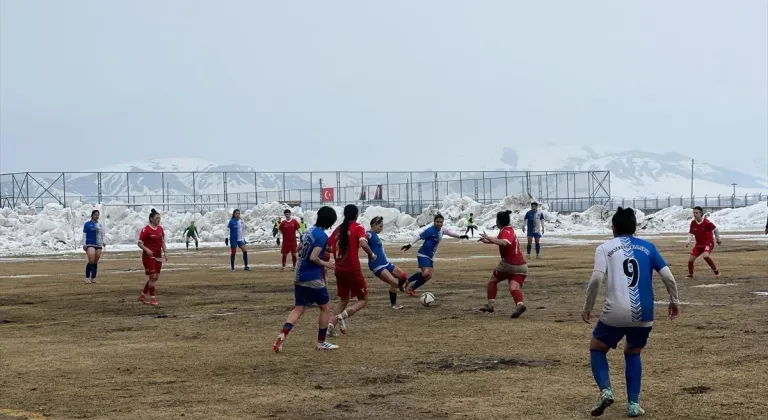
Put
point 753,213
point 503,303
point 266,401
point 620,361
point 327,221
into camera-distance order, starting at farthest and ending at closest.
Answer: point 753,213
point 503,303
point 327,221
point 620,361
point 266,401

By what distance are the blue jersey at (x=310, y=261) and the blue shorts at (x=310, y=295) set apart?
8 cm

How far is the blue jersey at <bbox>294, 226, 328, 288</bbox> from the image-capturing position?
12.4m

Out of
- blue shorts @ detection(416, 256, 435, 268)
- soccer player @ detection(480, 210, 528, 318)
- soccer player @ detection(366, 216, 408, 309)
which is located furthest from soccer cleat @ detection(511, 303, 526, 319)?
blue shorts @ detection(416, 256, 435, 268)

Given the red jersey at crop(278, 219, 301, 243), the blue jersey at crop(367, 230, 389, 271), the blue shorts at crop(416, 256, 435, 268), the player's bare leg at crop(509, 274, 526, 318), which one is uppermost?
the red jersey at crop(278, 219, 301, 243)

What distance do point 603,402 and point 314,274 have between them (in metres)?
5.16

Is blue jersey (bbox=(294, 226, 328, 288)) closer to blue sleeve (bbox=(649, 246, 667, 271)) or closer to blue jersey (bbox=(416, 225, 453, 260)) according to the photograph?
blue sleeve (bbox=(649, 246, 667, 271))

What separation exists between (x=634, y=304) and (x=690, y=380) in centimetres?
229

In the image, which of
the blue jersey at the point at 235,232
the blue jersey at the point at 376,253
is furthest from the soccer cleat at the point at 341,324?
the blue jersey at the point at 235,232

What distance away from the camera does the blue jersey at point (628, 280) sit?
8070 mm

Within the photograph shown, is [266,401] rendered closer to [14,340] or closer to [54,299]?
[14,340]

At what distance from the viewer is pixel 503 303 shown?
18297 millimetres

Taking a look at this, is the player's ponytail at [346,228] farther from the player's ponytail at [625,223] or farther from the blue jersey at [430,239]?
the player's ponytail at [625,223]

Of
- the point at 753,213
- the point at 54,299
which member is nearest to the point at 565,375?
the point at 54,299

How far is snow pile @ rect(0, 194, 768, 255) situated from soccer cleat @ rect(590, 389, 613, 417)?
162 ft
